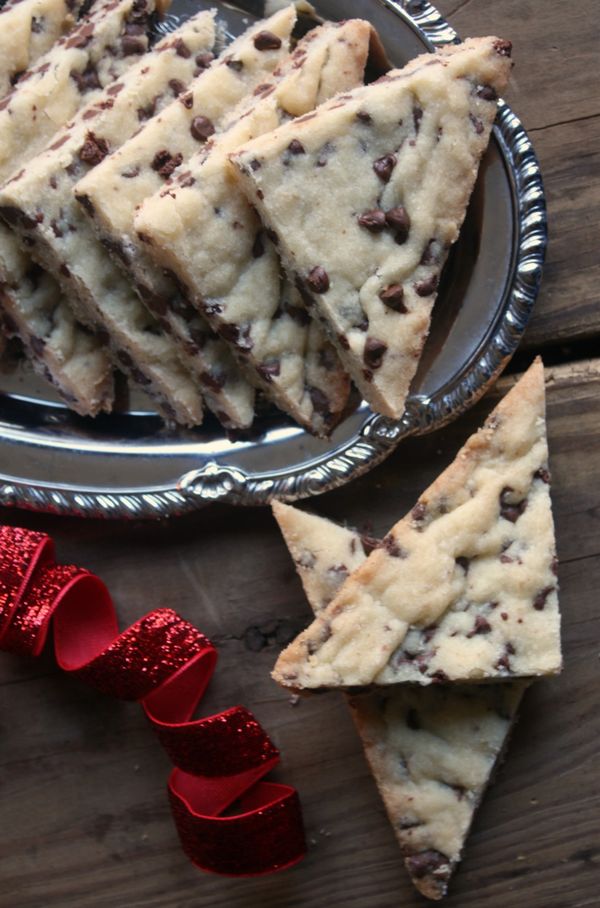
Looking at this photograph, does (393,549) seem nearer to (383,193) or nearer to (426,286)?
(426,286)

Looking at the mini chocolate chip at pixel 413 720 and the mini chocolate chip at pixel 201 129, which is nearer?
the mini chocolate chip at pixel 201 129

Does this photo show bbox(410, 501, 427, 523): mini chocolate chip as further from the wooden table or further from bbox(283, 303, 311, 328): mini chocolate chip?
bbox(283, 303, 311, 328): mini chocolate chip

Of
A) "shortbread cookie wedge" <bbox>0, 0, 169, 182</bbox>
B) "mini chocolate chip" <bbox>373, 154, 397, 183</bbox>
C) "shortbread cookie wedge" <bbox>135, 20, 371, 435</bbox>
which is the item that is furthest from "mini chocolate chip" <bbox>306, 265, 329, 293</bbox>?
"shortbread cookie wedge" <bbox>0, 0, 169, 182</bbox>

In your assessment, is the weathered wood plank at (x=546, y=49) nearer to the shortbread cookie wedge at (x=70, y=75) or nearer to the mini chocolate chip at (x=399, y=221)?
the mini chocolate chip at (x=399, y=221)

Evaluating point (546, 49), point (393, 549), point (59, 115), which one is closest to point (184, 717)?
point (393, 549)

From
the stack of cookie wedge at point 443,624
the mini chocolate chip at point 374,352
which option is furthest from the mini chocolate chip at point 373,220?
the stack of cookie wedge at point 443,624

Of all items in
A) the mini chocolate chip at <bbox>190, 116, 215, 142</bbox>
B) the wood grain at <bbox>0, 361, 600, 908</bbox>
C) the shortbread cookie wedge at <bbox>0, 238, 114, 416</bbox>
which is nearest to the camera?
the mini chocolate chip at <bbox>190, 116, 215, 142</bbox>

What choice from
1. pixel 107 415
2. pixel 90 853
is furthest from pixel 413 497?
pixel 90 853
